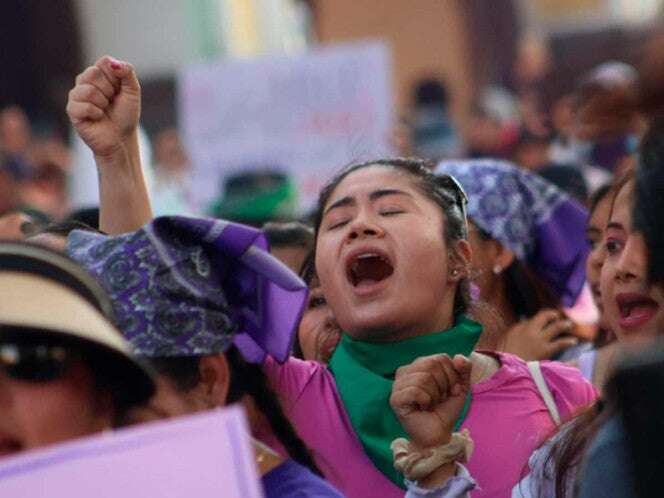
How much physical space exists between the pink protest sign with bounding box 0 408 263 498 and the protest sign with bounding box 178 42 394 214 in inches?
303

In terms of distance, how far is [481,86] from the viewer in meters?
21.6

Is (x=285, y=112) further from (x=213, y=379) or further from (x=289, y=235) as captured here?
(x=213, y=379)

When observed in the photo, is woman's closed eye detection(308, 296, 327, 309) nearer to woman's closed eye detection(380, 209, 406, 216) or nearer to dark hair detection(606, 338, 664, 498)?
woman's closed eye detection(380, 209, 406, 216)

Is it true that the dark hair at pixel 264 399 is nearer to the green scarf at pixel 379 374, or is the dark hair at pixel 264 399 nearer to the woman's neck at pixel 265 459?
the woman's neck at pixel 265 459

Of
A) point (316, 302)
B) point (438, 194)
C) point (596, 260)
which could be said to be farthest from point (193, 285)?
point (596, 260)

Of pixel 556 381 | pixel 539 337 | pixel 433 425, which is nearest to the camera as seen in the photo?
pixel 433 425

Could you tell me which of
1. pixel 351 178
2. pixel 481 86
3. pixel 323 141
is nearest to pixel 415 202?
pixel 351 178

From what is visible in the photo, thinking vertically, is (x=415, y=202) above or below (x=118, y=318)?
below

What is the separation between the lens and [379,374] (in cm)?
395

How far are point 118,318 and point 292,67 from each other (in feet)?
25.0

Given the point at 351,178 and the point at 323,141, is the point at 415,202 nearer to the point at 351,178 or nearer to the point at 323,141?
the point at 351,178

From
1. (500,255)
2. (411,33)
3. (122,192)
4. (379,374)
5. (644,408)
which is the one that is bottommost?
(411,33)

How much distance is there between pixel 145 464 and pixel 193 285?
0.80 m

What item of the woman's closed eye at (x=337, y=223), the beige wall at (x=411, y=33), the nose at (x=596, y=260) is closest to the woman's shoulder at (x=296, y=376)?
the woman's closed eye at (x=337, y=223)
